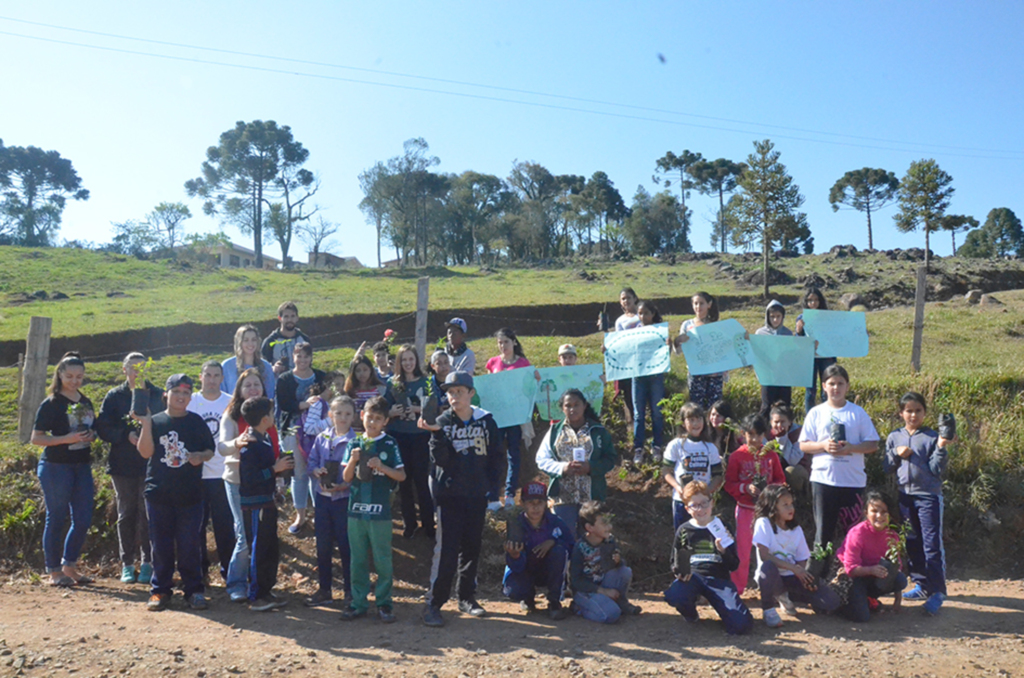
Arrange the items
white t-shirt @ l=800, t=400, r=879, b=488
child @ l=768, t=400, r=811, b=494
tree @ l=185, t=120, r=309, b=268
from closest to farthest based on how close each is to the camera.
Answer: white t-shirt @ l=800, t=400, r=879, b=488
child @ l=768, t=400, r=811, b=494
tree @ l=185, t=120, r=309, b=268

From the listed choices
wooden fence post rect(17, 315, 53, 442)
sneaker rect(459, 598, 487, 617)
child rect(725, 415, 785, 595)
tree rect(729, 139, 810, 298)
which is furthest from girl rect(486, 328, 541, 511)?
tree rect(729, 139, 810, 298)

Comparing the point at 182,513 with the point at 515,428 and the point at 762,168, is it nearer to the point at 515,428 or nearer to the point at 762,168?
the point at 515,428

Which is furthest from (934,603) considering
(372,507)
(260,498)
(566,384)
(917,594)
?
(260,498)

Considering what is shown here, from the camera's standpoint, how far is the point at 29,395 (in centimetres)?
848

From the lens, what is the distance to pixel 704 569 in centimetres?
546

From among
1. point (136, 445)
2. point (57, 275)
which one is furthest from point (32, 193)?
point (136, 445)

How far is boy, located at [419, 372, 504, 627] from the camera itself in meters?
5.59

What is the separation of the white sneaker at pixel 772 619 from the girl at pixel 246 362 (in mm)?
4688

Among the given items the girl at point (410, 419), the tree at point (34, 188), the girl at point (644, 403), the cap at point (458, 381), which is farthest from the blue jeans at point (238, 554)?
the tree at point (34, 188)

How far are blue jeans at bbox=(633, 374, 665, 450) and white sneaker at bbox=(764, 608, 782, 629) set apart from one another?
2683mm

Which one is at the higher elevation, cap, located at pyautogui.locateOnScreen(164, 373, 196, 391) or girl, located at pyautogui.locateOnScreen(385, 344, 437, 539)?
cap, located at pyautogui.locateOnScreen(164, 373, 196, 391)

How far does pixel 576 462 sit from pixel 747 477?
1414 mm

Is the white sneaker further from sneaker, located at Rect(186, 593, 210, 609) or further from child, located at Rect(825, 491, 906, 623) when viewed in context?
sneaker, located at Rect(186, 593, 210, 609)

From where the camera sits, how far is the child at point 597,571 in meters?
5.73
